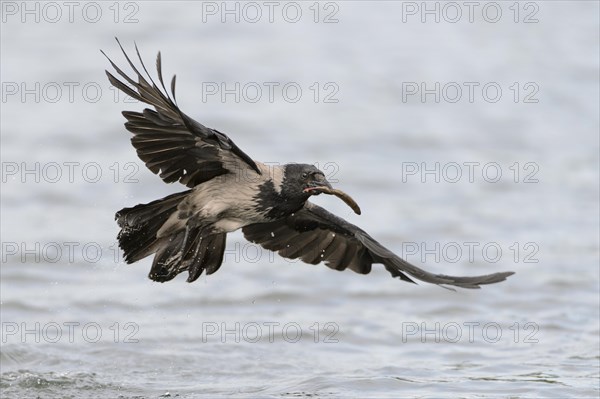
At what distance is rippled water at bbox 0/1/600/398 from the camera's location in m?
10.8

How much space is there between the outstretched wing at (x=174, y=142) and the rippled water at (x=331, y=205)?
1.99 meters

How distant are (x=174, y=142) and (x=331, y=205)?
6351mm

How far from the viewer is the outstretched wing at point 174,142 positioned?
775 cm

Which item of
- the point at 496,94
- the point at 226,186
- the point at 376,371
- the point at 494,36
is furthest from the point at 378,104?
the point at 226,186


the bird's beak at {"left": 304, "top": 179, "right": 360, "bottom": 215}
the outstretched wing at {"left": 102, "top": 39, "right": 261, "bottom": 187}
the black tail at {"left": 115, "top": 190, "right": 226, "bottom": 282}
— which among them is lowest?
the black tail at {"left": 115, "top": 190, "right": 226, "bottom": 282}

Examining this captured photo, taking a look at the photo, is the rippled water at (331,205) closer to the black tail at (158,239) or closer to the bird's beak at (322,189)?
the black tail at (158,239)

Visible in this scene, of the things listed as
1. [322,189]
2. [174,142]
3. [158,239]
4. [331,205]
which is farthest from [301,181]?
[331,205]

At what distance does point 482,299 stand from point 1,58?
8560 mm

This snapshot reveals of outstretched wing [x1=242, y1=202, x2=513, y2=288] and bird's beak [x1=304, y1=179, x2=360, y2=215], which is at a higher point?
bird's beak [x1=304, y1=179, x2=360, y2=215]

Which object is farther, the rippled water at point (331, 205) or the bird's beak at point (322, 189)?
the rippled water at point (331, 205)

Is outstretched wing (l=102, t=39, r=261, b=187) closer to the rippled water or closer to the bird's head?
the bird's head

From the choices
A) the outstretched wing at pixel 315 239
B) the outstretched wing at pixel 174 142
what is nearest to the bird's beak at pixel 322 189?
the outstretched wing at pixel 174 142

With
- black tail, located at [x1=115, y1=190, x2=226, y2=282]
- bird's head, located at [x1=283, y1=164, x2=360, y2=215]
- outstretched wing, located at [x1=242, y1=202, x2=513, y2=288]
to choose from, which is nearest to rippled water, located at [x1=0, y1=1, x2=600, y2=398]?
outstretched wing, located at [x1=242, y1=202, x2=513, y2=288]

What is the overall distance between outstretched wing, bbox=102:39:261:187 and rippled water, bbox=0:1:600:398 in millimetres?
1987
